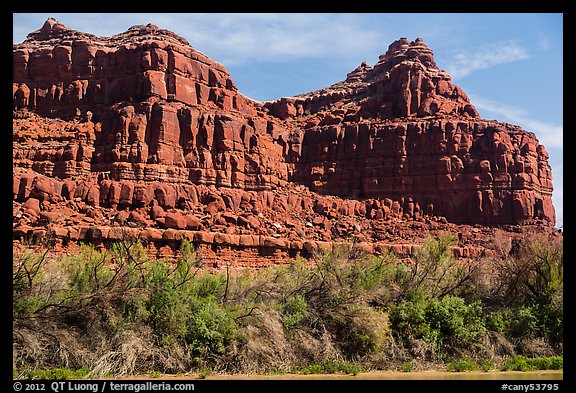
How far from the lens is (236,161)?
55906mm

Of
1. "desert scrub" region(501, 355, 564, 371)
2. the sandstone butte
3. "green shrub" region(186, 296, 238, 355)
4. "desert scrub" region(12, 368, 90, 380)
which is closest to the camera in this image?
"desert scrub" region(12, 368, 90, 380)

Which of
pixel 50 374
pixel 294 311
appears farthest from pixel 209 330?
pixel 50 374

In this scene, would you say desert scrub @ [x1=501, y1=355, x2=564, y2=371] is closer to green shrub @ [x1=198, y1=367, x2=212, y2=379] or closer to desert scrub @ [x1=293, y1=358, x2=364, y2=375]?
desert scrub @ [x1=293, y1=358, x2=364, y2=375]

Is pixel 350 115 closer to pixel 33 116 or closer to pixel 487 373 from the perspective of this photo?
pixel 33 116

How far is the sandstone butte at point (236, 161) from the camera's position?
4622 centimetres

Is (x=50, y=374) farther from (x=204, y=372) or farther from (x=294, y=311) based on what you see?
(x=294, y=311)

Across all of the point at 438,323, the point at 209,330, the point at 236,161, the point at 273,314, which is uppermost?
the point at 236,161

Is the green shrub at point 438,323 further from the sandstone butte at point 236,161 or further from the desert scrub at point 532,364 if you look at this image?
the sandstone butte at point 236,161

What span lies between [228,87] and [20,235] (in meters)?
28.8

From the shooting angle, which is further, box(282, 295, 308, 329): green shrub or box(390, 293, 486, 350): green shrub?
box(390, 293, 486, 350): green shrub

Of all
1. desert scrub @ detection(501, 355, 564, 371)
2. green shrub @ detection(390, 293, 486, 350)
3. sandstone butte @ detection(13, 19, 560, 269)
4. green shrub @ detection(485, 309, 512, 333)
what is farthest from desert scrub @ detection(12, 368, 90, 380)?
sandstone butte @ detection(13, 19, 560, 269)

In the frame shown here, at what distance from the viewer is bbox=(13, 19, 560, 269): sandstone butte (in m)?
46.2

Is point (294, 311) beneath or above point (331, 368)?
above

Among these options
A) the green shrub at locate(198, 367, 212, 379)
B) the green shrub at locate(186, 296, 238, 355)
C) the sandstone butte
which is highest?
the sandstone butte
